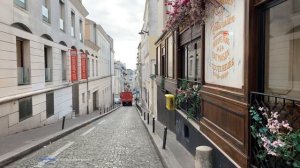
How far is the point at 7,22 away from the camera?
1286 cm

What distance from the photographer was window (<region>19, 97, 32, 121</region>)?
14.3 meters

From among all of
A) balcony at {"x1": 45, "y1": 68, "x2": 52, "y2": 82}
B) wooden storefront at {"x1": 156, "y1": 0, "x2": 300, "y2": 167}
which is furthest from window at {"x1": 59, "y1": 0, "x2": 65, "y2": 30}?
wooden storefront at {"x1": 156, "y1": 0, "x2": 300, "y2": 167}

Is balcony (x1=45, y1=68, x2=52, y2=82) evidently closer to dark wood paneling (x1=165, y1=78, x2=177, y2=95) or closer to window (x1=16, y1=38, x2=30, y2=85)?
window (x1=16, y1=38, x2=30, y2=85)

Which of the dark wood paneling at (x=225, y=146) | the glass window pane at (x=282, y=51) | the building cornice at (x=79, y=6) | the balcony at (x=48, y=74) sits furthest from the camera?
the building cornice at (x=79, y=6)

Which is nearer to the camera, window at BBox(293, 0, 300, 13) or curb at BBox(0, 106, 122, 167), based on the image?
window at BBox(293, 0, 300, 13)

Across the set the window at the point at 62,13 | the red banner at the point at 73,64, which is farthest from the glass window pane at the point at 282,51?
the red banner at the point at 73,64

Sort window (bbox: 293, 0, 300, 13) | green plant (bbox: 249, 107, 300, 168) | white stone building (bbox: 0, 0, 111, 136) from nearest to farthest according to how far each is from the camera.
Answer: green plant (bbox: 249, 107, 300, 168) → window (bbox: 293, 0, 300, 13) → white stone building (bbox: 0, 0, 111, 136)

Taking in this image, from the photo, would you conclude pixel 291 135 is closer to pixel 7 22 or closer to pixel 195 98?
pixel 195 98

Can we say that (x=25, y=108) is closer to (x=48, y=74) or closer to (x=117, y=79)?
(x=48, y=74)

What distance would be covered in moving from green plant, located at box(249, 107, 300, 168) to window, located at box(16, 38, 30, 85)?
12934 mm

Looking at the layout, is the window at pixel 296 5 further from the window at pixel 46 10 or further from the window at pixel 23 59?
the window at pixel 46 10

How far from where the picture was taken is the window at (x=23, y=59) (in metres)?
15.1

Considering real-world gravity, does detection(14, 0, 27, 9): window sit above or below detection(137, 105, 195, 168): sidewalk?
above

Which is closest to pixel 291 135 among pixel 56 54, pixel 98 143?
pixel 98 143
